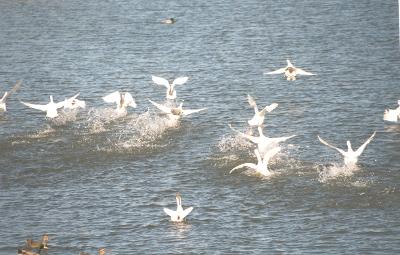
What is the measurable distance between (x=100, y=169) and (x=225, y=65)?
20.6 m

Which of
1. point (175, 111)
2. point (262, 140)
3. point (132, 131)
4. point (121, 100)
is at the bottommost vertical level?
point (262, 140)

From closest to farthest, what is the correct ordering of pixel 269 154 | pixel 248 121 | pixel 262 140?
1. pixel 269 154
2. pixel 262 140
3. pixel 248 121

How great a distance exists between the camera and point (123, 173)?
46125 mm

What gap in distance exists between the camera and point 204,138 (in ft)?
165

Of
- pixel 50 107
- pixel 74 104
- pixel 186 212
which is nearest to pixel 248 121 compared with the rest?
pixel 74 104

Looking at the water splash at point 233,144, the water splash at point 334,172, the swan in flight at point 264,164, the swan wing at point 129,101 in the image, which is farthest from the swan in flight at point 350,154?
the swan wing at point 129,101

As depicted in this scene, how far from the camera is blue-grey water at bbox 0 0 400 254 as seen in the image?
39.5 meters

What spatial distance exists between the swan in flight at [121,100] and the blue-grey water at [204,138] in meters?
0.76

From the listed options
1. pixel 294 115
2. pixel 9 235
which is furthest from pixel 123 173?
pixel 294 115

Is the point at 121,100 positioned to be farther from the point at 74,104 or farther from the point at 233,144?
the point at 233,144

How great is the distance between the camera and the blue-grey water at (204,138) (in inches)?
1556

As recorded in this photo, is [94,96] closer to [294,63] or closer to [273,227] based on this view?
[294,63]

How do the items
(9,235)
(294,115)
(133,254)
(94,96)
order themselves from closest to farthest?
1. (133,254)
2. (9,235)
3. (294,115)
4. (94,96)

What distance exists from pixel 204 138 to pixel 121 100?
4968 millimetres
